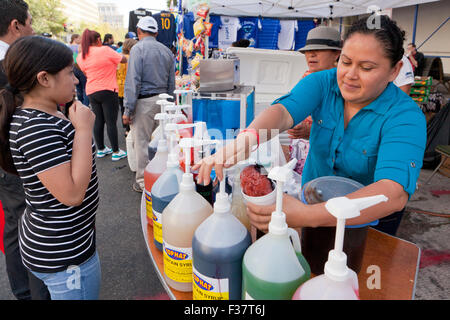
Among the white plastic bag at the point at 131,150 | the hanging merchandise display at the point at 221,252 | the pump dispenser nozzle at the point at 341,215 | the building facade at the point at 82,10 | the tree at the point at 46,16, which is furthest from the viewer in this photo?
the building facade at the point at 82,10

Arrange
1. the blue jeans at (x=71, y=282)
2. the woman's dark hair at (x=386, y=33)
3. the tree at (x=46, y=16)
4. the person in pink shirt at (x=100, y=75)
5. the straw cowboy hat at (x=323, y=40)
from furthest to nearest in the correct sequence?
1. the tree at (x=46, y=16)
2. the person in pink shirt at (x=100, y=75)
3. the straw cowboy hat at (x=323, y=40)
4. the blue jeans at (x=71, y=282)
5. the woman's dark hair at (x=386, y=33)

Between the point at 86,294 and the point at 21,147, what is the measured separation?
71 cm

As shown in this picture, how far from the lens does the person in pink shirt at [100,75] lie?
457cm

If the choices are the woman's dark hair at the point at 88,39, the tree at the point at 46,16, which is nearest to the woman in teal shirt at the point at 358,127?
the woman's dark hair at the point at 88,39

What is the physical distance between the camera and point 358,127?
1.21 m

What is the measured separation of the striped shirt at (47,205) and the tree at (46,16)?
130ft

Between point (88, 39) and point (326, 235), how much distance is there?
4681 mm

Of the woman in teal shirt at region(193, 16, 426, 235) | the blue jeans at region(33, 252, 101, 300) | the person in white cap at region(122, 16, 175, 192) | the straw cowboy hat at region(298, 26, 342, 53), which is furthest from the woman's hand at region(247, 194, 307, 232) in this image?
the person in white cap at region(122, 16, 175, 192)

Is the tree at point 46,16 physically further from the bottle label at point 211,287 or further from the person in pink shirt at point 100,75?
the bottle label at point 211,287

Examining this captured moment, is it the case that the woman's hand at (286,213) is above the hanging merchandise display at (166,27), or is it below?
below

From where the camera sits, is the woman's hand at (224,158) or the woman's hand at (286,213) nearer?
the woman's hand at (286,213)

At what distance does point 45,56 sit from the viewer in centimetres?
118
